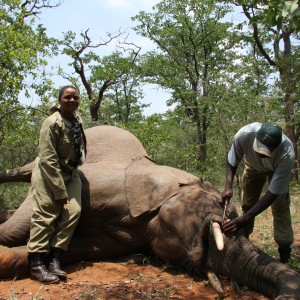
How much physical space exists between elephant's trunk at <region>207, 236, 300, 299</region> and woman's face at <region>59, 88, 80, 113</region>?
2.15 metres

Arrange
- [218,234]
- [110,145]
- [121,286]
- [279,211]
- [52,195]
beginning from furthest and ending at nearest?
[110,145], [279,211], [52,195], [121,286], [218,234]

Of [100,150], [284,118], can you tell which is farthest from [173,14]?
[100,150]

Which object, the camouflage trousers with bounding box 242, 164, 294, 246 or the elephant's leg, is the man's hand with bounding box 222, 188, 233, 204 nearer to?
the camouflage trousers with bounding box 242, 164, 294, 246

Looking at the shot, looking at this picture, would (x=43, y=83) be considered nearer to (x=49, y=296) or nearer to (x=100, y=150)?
(x=100, y=150)

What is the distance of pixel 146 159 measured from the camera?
5836 mm

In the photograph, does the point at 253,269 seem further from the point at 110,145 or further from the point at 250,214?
the point at 110,145

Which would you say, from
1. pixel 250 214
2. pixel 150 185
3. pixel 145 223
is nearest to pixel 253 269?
pixel 250 214

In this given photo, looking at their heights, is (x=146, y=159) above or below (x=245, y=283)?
above

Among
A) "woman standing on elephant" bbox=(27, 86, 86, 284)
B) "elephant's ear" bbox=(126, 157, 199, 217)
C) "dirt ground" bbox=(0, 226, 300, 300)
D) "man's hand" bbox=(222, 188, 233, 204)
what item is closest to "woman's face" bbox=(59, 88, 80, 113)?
"woman standing on elephant" bbox=(27, 86, 86, 284)

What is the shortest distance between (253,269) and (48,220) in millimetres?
2157

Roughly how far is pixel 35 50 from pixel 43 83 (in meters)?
0.94

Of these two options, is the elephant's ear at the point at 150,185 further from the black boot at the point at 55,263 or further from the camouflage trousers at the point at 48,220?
the black boot at the point at 55,263

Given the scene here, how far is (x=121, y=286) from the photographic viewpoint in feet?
13.8

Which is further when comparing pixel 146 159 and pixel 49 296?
pixel 146 159
